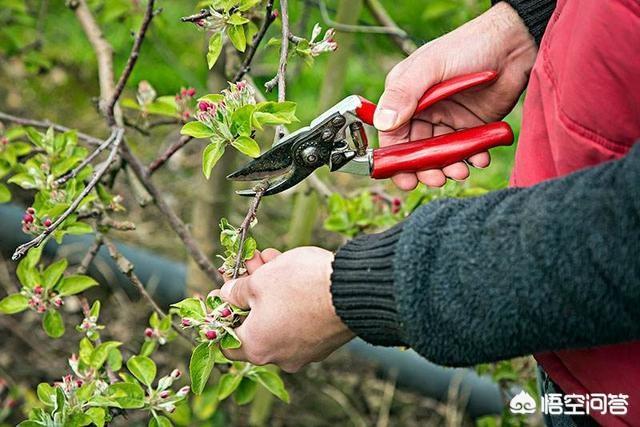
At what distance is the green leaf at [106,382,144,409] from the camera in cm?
146

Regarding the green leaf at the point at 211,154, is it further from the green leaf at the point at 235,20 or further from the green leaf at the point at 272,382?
the green leaf at the point at 272,382

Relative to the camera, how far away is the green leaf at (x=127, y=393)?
4.78 feet

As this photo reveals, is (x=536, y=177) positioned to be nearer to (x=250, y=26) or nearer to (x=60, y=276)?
(x=250, y=26)

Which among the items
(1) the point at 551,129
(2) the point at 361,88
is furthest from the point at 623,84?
(2) the point at 361,88

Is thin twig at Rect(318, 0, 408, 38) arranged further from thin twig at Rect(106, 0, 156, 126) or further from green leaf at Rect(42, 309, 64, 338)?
green leaf at Rect(42, 309, 64, 338)

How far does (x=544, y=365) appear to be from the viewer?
1.29 meters

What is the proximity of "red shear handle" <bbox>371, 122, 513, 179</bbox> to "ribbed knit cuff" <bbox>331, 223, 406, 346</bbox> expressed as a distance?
0.37 metres

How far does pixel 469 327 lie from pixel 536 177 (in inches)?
13.0

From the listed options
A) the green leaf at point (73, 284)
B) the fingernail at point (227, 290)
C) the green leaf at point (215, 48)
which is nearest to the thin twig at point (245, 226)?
the fingernail at point (227, 290)

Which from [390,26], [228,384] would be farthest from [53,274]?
[390,26]

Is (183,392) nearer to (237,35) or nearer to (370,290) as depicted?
(370,290)

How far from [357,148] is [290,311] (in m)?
0.43

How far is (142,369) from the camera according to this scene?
1505mm

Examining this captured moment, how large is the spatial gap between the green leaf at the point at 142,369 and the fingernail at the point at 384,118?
1.97 ft
